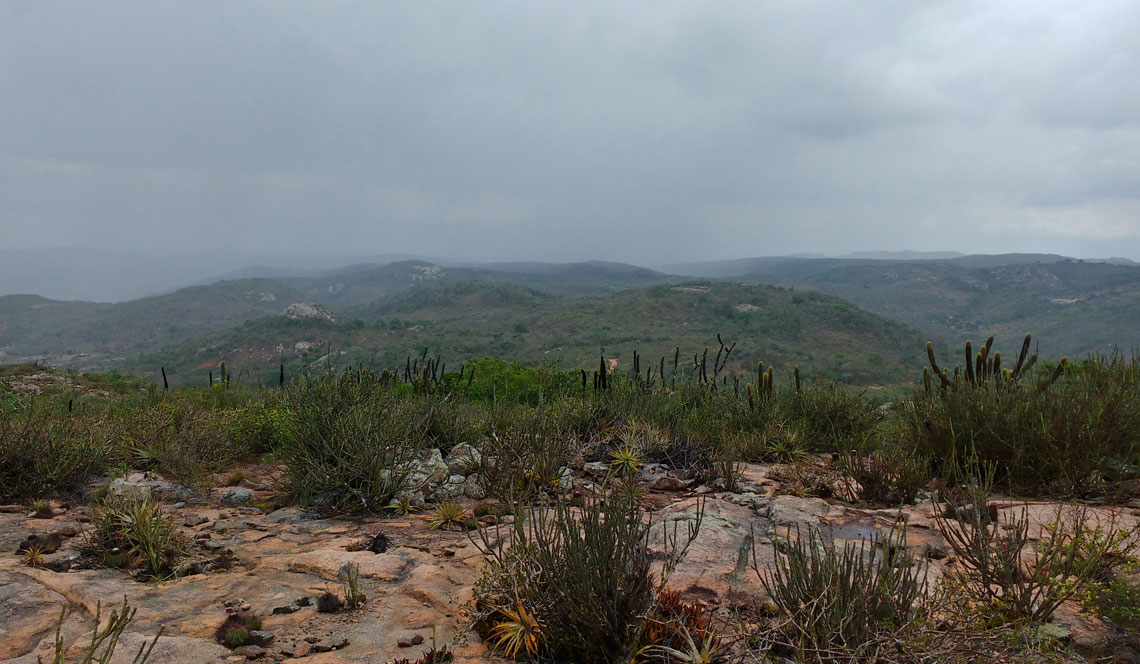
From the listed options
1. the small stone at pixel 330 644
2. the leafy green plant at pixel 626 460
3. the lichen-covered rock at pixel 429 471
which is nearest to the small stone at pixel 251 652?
the small stone at pixel 330 644

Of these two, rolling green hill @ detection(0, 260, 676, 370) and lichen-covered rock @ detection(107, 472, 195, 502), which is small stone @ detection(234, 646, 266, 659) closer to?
lichen-covered rock @ detection(107, 472, 195, 502)

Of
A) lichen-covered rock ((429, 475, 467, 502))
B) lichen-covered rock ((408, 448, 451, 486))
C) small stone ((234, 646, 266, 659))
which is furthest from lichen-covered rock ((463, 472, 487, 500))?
small stone ((234, 646, 266, 659))

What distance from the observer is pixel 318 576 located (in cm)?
380

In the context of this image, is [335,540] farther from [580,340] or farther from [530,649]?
[580,340]

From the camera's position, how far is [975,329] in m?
82.5

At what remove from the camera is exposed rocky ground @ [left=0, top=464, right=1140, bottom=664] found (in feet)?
9.45

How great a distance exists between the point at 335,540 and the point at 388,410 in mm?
1738

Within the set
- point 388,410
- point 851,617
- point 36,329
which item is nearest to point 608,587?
point 851,617

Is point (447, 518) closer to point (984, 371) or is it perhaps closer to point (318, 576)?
point (318, 576)

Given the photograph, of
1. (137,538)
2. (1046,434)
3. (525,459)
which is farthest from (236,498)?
(1046,434)

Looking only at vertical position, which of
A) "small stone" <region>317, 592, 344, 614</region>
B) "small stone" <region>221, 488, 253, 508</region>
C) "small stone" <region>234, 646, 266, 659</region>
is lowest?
"small stone" <region>221, 488, 253, 508</region>

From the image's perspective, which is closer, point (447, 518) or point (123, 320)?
point (447, 518)

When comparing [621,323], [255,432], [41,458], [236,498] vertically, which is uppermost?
[41,458]

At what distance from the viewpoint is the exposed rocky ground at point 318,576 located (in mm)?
2879
